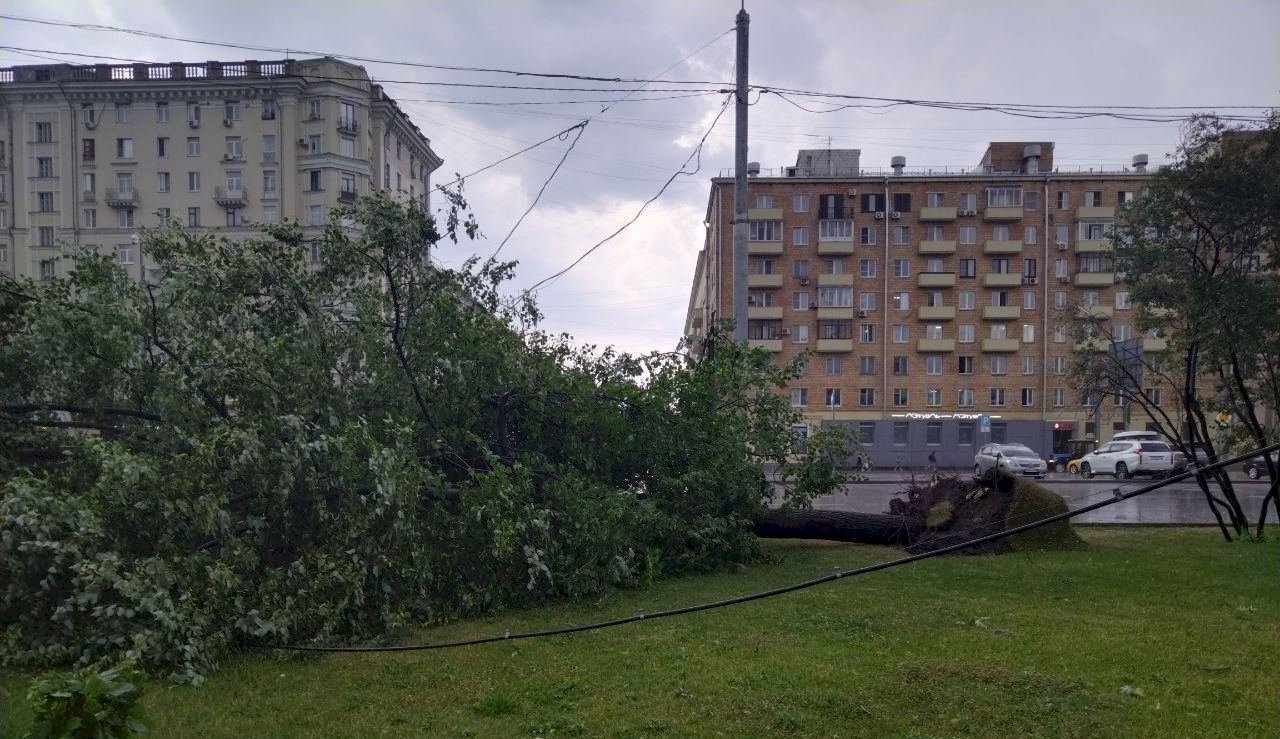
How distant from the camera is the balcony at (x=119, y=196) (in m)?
15.2

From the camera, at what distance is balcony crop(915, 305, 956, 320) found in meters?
50.4

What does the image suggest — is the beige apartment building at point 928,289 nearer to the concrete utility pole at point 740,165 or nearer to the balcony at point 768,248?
the balcony at point 768,248

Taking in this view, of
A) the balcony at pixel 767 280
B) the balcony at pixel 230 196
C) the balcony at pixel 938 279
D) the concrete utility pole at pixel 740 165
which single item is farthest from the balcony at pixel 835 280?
the concrete utility pole at pixel 740 165

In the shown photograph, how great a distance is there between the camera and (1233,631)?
20.3ft

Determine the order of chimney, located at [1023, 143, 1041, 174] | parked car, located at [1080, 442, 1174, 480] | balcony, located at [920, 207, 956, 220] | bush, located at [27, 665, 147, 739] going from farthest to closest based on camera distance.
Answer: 1. chimney, located at [1023, 143, 1041, 174]
2. balcony, located at [920, 207, 956, 220]
3. parked car, located at [1080, 442, 1174, 480]
4. bush, located at [27, 665, 147, 739]

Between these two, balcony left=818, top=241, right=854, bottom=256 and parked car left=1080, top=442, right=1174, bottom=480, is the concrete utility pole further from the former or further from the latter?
balcony left=818, top=241, right=854, bottom=256

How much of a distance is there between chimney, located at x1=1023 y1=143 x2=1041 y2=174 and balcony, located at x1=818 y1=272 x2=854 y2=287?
1236cm

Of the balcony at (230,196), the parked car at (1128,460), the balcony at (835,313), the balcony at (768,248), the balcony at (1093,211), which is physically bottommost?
the parked car at (1128,460)

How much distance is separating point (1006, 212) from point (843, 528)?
144 ft

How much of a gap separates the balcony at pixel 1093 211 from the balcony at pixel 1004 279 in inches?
184

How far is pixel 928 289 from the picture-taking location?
2000 inches

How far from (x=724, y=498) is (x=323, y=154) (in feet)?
45.2

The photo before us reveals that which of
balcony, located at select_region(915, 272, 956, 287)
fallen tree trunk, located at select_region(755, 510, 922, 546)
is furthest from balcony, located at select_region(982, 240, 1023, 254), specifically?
fallen tree trunk, located at select_region(755, 510, 922, 546)

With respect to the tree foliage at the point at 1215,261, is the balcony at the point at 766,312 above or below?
above
